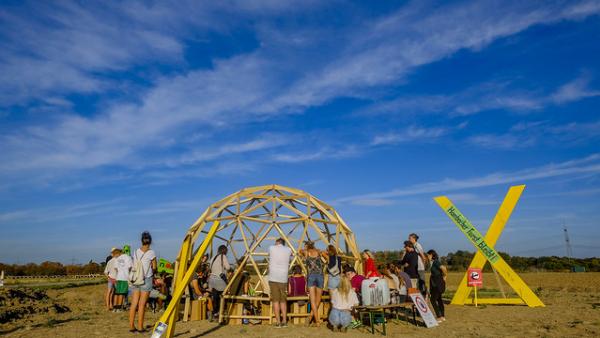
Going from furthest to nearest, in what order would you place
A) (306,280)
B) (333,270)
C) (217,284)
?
(217,284), (306,280), (333,270)

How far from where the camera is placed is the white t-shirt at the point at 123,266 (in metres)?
9.12

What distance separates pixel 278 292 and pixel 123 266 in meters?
4.07

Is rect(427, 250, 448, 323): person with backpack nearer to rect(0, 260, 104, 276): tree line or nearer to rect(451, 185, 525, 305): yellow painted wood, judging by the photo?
rect(451, 185, 525, 305): yellow painted wood

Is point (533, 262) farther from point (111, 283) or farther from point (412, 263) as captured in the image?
point (111, 283)

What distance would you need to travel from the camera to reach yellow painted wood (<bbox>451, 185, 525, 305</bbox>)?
11844mm

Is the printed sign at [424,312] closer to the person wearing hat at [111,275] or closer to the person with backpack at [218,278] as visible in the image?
the person with backpack at [218,278]

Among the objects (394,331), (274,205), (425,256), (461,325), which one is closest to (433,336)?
(394,331)

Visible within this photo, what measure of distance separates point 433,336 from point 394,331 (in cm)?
86

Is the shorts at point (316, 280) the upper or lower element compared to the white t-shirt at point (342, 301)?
upper

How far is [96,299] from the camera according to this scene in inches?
574

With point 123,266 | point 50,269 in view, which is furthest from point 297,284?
point 50,269

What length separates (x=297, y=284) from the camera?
9.12 metres

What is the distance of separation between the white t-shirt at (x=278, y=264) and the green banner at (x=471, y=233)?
228 inches

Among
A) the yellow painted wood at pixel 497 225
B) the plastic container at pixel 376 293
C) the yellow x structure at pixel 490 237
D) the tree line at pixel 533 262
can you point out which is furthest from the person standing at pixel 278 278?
the tree line at pixel 533 262
